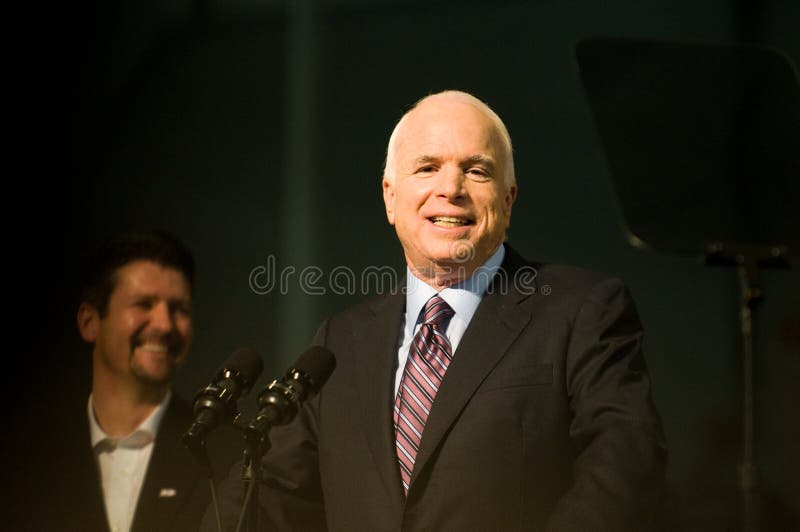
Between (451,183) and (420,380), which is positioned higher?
(451,183)

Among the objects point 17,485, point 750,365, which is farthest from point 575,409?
point 17,485

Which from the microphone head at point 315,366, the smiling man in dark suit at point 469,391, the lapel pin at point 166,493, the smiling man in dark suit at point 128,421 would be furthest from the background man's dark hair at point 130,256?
the microphone head at point 315,366

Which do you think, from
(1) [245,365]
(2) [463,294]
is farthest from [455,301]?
(1) [245,365]

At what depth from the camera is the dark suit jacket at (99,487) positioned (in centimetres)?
228

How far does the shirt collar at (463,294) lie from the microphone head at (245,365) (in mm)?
501

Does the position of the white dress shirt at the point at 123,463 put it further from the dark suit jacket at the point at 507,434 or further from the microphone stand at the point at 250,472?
the microphone stand at the point at 250,472

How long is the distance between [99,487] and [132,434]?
16cm

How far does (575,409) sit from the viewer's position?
1692 millimetres

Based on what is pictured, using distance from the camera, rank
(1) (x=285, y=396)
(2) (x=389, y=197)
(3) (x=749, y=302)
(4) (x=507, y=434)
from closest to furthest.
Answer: (1) (x=285, y=396) < (4) (x=507, y=434) < (3) (x=749, y=302) < (2) (x=389, y=197)

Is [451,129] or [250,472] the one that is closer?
[250,472]

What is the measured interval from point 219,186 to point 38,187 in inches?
20.5

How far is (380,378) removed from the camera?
6.12 feet

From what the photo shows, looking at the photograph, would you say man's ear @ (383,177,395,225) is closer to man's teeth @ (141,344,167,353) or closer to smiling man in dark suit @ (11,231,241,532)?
smiling man in dark suit @ (11,231,241,532)

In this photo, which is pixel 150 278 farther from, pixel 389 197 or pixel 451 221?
pixel 451 221
